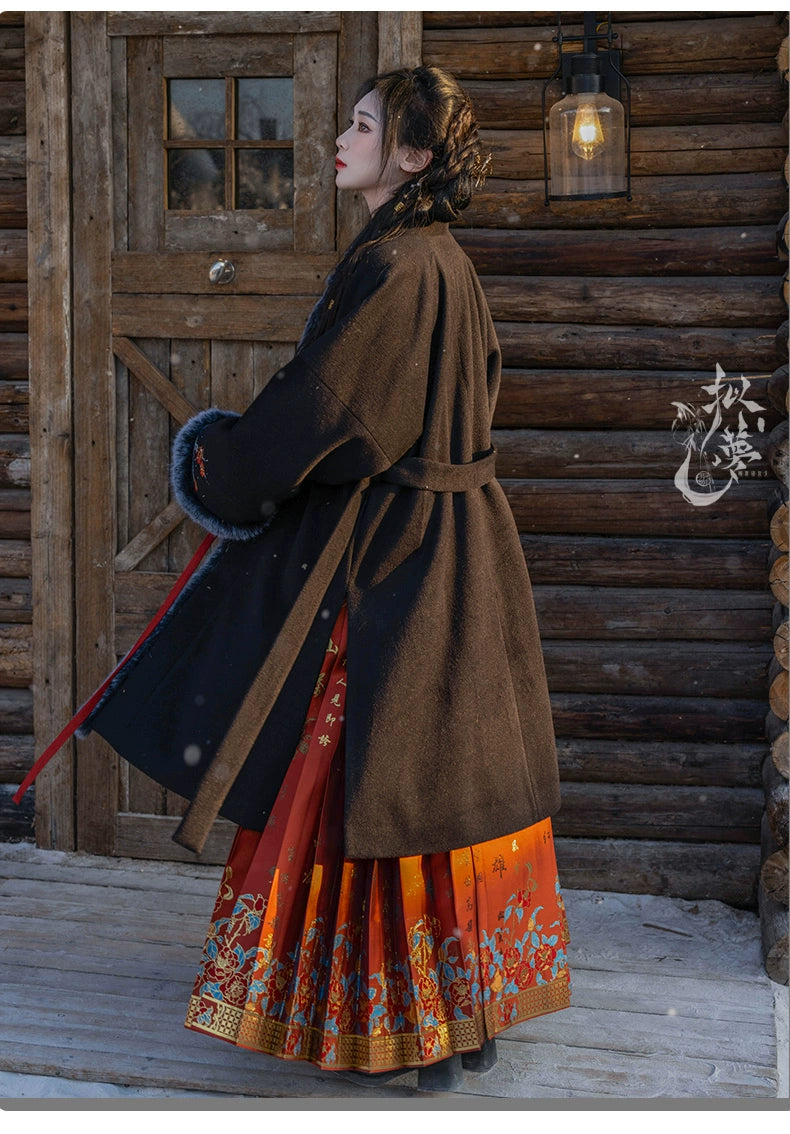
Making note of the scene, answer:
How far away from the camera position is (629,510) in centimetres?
329

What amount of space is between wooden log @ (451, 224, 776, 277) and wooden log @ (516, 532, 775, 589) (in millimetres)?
806

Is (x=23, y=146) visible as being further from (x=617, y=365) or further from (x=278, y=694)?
(x=278, y=694)

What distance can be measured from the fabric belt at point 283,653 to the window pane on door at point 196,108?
1.73m

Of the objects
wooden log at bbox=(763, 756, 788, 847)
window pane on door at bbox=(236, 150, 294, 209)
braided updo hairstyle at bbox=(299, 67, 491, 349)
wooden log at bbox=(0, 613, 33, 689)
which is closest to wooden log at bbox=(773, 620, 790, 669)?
wooden log at bbox=(763, 756, 788, 847)

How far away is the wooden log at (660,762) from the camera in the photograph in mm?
3295

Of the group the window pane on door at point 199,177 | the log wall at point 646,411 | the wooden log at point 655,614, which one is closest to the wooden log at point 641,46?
the log wall at point 646,411

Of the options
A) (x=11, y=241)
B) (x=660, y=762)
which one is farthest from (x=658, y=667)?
(x=11, y=241)

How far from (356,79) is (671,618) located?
1.88 metres

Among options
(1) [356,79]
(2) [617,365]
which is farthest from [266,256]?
(2) [617,365]

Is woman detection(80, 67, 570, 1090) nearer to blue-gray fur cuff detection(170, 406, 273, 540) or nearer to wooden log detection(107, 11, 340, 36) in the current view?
blue-gray fur cuff detection(170, 406, 273, 540)

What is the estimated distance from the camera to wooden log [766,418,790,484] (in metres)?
3.06

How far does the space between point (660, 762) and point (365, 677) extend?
1.56 meters

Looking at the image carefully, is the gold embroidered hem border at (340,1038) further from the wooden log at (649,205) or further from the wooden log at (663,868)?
the wooden log at (649,205)

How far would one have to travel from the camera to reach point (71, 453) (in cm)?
348
